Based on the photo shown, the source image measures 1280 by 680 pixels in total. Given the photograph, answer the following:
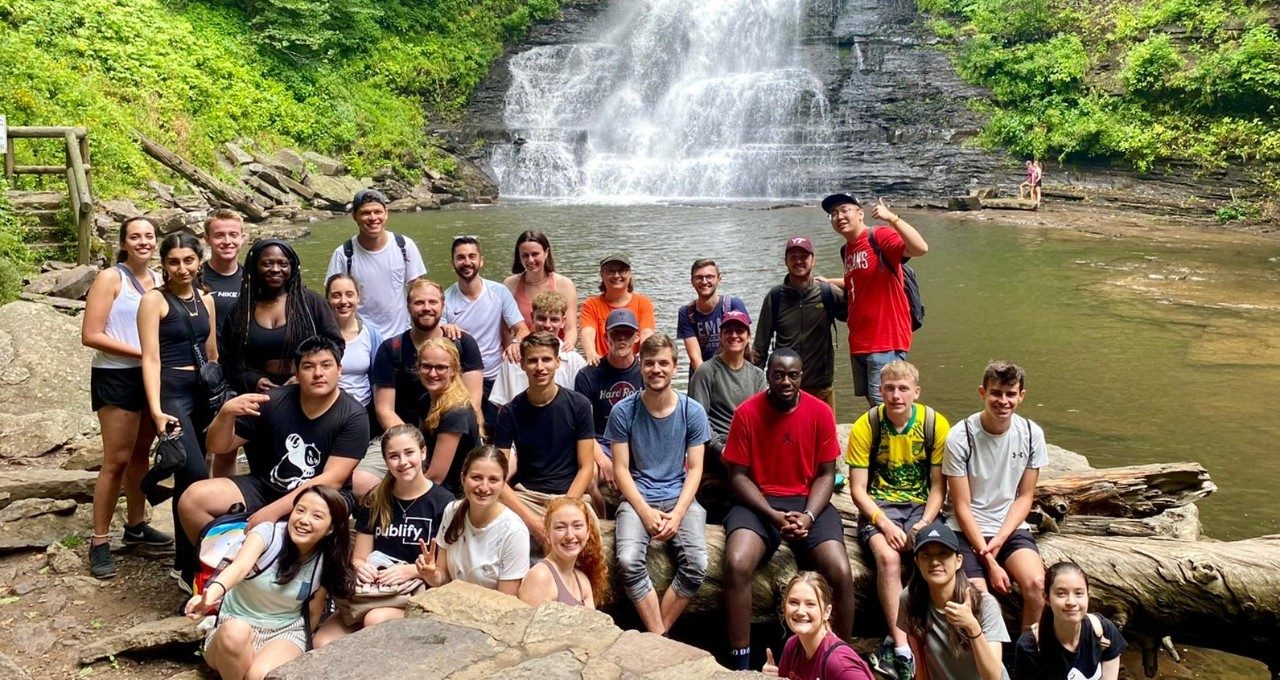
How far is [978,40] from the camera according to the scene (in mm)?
27953

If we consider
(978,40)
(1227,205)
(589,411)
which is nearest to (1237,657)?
(589,411)

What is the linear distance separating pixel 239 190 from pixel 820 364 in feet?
59.3

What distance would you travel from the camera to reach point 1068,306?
1277 centimetres

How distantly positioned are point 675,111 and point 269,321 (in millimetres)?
25627

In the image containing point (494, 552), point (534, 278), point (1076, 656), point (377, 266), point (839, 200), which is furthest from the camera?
point (534, 278)

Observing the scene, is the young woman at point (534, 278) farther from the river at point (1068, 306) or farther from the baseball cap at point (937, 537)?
the river at point (1068, 306)

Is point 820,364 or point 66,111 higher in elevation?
point 66,111

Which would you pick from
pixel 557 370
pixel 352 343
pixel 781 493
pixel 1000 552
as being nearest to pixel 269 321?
pixel 352 343

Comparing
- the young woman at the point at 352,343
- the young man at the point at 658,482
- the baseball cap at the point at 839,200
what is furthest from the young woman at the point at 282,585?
the baseball cap at the point at 839,200

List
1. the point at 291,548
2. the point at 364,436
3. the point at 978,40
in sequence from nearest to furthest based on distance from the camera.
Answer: the point at 291,548 < the point at 364,436 < the point at 978,40

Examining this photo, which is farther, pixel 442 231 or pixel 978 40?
pixel 978 40

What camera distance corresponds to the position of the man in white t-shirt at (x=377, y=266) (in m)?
5.57

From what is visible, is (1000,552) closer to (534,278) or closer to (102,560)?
(534,278)

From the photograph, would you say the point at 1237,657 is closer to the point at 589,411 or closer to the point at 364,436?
the point at 589,411
